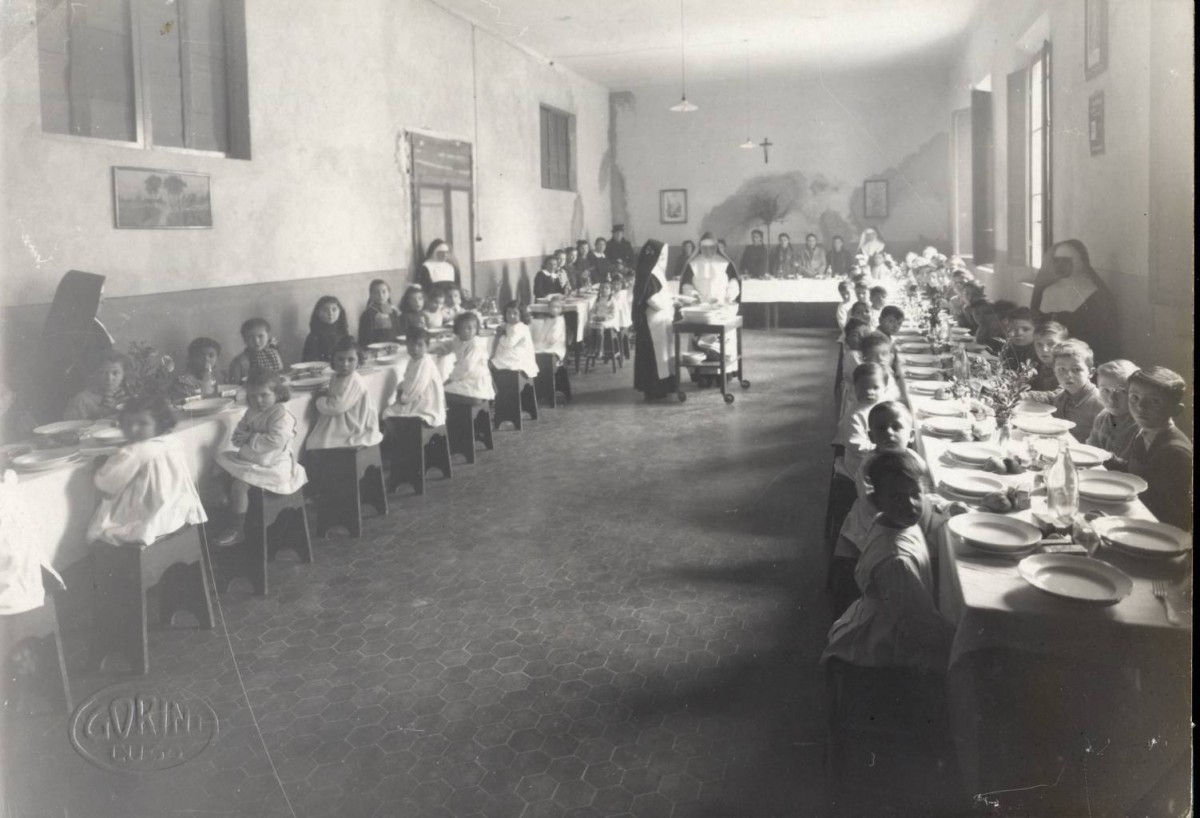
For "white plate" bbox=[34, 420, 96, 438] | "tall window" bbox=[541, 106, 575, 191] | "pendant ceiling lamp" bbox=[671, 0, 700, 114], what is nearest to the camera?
"white plate" bbox=[34, 420, 96, 438]

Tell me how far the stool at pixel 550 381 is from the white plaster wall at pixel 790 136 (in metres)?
9.16

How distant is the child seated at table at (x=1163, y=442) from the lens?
118 inches

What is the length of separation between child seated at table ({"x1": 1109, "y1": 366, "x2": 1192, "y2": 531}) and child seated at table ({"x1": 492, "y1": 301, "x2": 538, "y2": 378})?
16.8 feet

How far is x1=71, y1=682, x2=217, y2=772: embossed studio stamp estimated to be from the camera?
3.07 m

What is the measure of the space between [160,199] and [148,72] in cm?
85

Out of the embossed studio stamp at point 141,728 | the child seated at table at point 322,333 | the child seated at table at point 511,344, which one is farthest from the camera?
the child seated at table at point 511,344

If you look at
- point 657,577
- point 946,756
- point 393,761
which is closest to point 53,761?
point 393,761

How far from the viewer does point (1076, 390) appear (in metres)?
4.25

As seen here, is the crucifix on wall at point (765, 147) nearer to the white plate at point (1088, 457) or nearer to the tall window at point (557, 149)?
the tall window at point (557, 149)

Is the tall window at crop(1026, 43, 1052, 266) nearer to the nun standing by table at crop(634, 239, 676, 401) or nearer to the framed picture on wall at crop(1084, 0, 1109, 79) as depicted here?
the framed picture on wall at crop(1084, 0, 1109, 79)

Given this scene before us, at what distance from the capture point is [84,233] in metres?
5.54

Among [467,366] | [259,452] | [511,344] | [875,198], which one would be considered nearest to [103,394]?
[259,452]

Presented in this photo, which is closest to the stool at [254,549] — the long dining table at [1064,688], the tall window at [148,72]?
the tall window at [148,72]

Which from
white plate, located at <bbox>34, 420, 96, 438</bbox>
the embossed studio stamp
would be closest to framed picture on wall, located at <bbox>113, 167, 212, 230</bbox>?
white plate, located at <bbox>34, 420, 96, 438</bbox>
